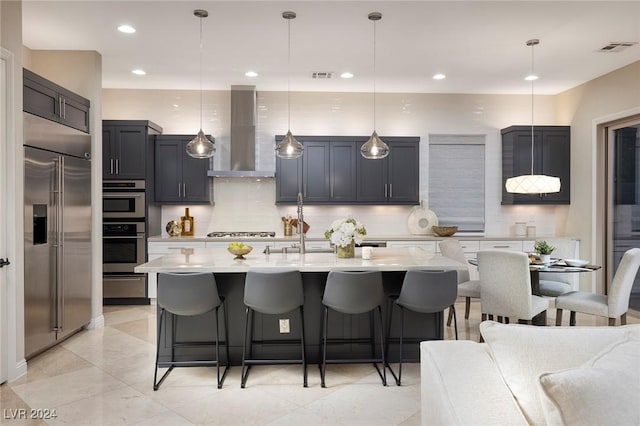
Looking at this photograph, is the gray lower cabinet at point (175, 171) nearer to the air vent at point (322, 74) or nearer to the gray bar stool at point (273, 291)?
the air vent at point (322, 74)

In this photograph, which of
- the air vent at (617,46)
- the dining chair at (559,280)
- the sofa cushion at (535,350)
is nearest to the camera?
the sofa cushion at (535,350)

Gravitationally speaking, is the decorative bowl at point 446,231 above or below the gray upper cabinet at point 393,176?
below

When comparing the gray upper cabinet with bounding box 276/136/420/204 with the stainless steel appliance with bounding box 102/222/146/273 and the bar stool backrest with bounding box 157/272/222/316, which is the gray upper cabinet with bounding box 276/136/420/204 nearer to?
the stainless steel appliance with bounding box 102/222/146/273

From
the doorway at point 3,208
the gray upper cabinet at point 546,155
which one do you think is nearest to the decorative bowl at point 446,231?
the gray upper cabinet at point 546,155

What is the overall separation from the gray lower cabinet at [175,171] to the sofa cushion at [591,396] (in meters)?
5.74

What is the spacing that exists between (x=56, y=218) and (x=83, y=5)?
1957mm

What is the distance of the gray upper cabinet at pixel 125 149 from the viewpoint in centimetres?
602

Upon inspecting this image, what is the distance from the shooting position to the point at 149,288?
605cm

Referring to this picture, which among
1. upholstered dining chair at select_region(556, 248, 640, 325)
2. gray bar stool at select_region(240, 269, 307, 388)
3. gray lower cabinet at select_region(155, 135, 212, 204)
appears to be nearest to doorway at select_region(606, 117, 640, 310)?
upholstered dining chair at select_region(556, 248, 640, 325)

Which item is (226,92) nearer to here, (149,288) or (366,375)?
(149,288)

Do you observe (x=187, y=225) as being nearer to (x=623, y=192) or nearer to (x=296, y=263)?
(x=296, y=263)

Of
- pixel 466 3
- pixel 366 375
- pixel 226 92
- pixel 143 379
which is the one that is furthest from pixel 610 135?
pixel 143 379

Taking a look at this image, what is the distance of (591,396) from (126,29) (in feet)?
15.6

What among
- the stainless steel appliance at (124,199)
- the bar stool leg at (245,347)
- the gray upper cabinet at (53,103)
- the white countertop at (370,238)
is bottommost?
the bar stool leg at (245,347)
